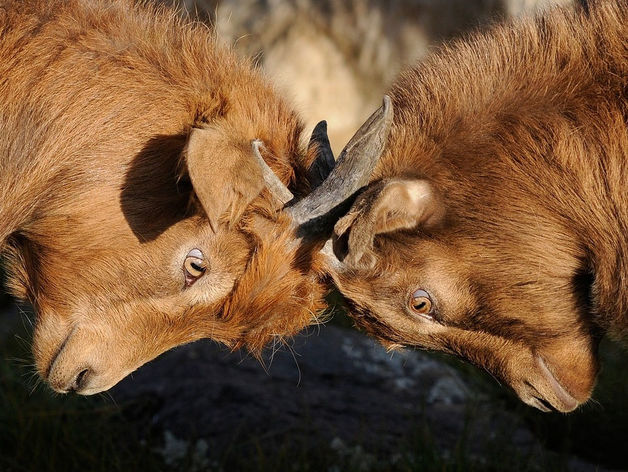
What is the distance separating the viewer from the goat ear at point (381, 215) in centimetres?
410

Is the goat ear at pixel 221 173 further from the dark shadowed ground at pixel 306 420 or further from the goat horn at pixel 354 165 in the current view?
the dark shadowed ground at pixel 306 420

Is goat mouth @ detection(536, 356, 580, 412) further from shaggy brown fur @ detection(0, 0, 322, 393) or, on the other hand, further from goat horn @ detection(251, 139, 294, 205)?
goat horn @ detection(251, 139, 294, 205)

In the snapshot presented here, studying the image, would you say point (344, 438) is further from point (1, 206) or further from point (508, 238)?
point (1, 206)

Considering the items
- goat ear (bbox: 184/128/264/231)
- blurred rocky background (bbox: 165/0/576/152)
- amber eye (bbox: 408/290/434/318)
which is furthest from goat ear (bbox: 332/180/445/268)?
blurred rocky background (bbox: 165/0/576/152)

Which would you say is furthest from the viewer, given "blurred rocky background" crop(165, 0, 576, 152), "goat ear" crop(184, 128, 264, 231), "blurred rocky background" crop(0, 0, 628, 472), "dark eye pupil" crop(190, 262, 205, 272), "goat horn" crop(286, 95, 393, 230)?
"blurred rocky background" crop(165, 0, 576, 152)

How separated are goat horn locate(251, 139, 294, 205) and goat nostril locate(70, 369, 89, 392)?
1216 mm

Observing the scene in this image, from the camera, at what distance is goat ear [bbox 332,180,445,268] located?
4.10 metres

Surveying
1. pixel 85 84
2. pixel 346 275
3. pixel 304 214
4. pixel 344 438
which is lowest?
pixel 344 438

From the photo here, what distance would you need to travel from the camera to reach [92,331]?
4.44 metres

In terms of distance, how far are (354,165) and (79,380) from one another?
1.65 metres

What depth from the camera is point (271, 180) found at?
4.22m

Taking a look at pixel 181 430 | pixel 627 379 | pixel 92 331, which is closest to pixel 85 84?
pixel 92 331

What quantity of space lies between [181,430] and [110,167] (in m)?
2.25

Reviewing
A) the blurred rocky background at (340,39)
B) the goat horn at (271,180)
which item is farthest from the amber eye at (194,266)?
the blurred rocky background at (340,39)
